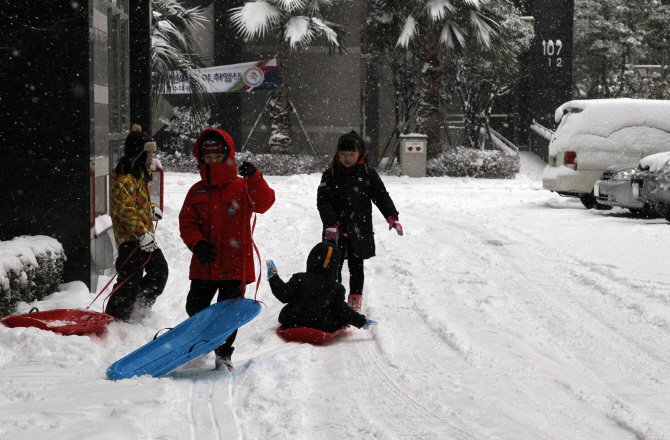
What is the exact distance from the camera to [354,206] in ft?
20.5

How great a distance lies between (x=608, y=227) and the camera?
11.2 m

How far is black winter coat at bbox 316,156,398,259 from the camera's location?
6215mm

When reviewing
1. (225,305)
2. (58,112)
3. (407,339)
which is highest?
(58,112)

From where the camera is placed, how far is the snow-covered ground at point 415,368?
3.63m

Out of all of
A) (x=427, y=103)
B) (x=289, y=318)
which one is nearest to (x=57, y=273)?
(x=289, y=318)

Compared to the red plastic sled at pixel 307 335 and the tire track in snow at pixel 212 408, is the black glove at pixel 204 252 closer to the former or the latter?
the tire track in snow at pixel 212 408

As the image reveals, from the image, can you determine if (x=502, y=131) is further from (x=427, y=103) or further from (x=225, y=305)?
(x=225, y=305)

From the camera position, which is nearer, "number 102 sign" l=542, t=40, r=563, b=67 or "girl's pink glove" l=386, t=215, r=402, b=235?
"girl's pink glove" l=386, t=215, r=402, b=235

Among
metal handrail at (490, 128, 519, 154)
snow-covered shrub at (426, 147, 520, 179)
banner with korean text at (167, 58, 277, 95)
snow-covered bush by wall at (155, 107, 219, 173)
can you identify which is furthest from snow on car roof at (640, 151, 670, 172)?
metal handrail at (490, 128, 519, 154)

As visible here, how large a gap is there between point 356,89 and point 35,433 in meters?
22.6

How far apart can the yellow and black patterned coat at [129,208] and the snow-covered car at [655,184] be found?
831 centimetres

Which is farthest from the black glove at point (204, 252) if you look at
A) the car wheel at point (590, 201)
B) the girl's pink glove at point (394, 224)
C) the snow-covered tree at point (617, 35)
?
the snow-covered tree at point (617, 35)

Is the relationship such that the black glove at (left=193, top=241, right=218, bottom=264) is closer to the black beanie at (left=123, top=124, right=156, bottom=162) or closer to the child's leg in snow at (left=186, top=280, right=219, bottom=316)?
the child's leg in snow at (left=186, top=280, right=219, bottom=316)

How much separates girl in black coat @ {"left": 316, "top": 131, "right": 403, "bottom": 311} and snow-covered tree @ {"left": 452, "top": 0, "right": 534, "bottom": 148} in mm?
18837
